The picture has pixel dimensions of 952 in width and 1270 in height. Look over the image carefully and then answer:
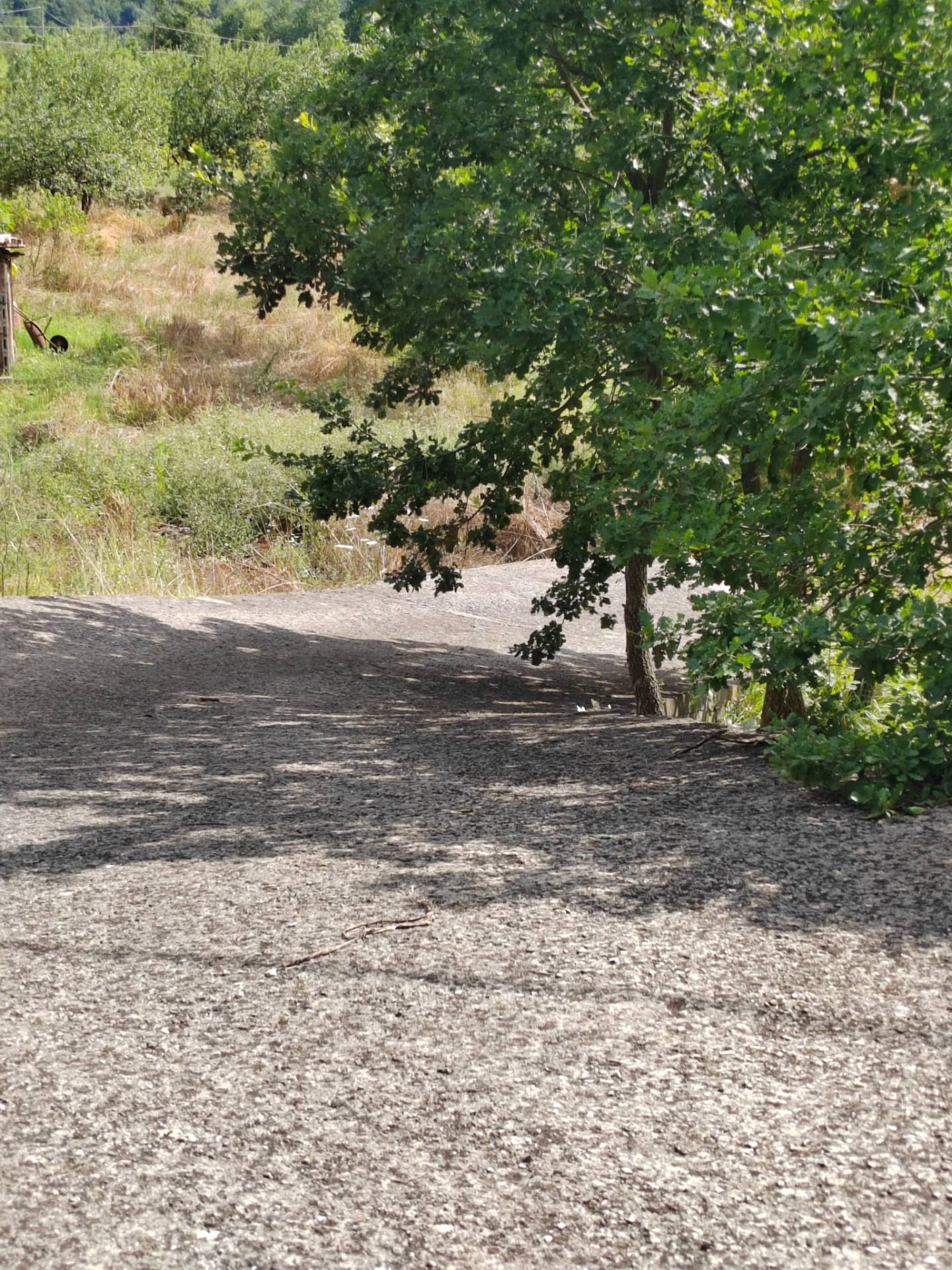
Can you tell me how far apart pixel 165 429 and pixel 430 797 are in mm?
11113

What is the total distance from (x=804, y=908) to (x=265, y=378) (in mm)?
14795

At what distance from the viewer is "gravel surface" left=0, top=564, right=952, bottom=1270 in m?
1.82

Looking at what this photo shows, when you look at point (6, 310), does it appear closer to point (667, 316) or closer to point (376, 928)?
point (667, 316)

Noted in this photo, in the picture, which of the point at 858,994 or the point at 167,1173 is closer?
the point at 167,1173

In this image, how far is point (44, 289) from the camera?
795 inches

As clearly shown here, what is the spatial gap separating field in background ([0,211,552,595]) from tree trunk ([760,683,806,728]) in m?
2.92

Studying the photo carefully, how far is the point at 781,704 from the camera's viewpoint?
5.71m

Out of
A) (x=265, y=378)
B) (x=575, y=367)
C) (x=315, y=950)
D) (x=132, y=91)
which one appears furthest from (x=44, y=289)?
(x=315, y=950)

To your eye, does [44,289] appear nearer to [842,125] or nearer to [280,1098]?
[842,125]

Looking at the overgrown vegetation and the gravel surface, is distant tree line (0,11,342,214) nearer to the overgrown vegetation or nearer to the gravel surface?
the overgrown vegetation

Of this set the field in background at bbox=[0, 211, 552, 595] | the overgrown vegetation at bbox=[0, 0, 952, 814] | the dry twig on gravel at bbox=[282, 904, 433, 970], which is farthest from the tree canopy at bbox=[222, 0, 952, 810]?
the dry twig on gravel at bbox=[282, 904, 433, 970]

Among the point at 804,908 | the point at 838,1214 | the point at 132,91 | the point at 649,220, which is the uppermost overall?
the point at 132,91

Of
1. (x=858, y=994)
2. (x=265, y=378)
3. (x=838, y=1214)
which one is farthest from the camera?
(x=265, y=378)

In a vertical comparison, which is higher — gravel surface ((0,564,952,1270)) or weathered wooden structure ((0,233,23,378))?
weathered wooden structure ((0,233,23,378))
